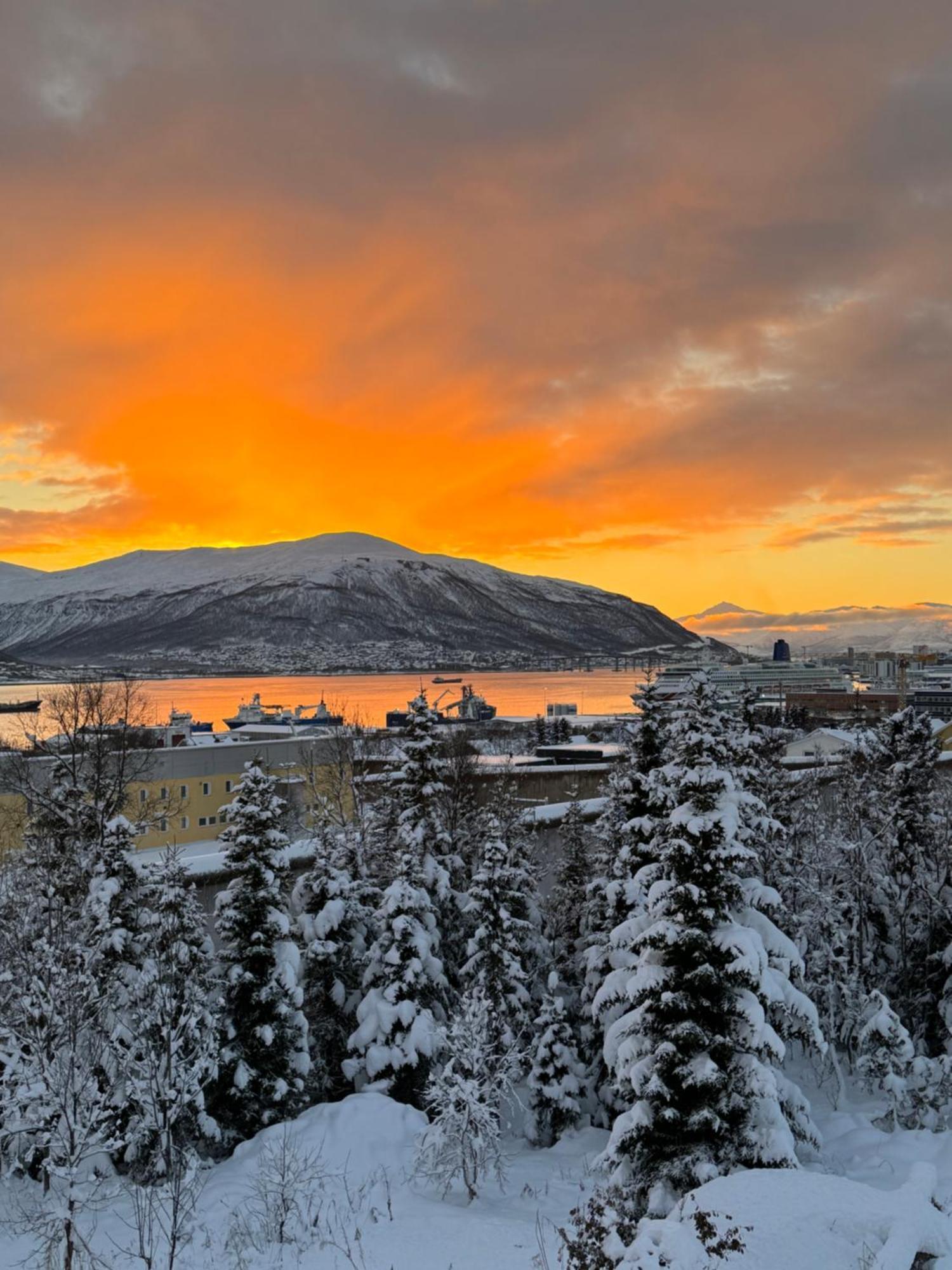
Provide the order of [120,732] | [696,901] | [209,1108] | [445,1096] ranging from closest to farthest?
[696,901]
[445,1096]
[209,1108]
[120,732]

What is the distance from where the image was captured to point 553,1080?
22859 mm

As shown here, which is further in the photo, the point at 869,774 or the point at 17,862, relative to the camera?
the point at 869,774

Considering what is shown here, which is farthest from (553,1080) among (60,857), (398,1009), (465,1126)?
(60,857)

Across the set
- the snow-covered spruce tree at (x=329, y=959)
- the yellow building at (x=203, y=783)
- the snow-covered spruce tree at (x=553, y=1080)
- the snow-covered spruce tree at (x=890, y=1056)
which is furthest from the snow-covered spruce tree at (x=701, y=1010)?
the yellow building at (x=203, y=783)

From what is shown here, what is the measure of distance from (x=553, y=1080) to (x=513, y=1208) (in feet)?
21.4

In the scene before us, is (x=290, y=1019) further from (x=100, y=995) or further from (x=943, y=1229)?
(x=943, y=1229)

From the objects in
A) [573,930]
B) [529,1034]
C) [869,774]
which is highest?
[869,774]

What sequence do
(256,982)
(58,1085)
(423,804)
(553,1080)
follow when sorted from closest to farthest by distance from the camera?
(58,1085) < (256,982) < (553,1080) < (423,804)

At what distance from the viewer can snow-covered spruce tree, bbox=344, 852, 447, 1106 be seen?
21.3m

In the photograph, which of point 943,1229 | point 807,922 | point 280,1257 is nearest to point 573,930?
point 807,922

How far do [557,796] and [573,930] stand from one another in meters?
19.4

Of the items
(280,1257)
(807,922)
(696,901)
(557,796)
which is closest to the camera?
(280,1257)

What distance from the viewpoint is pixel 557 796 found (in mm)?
48875

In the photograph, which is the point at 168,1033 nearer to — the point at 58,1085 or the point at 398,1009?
the point at 58,1085
